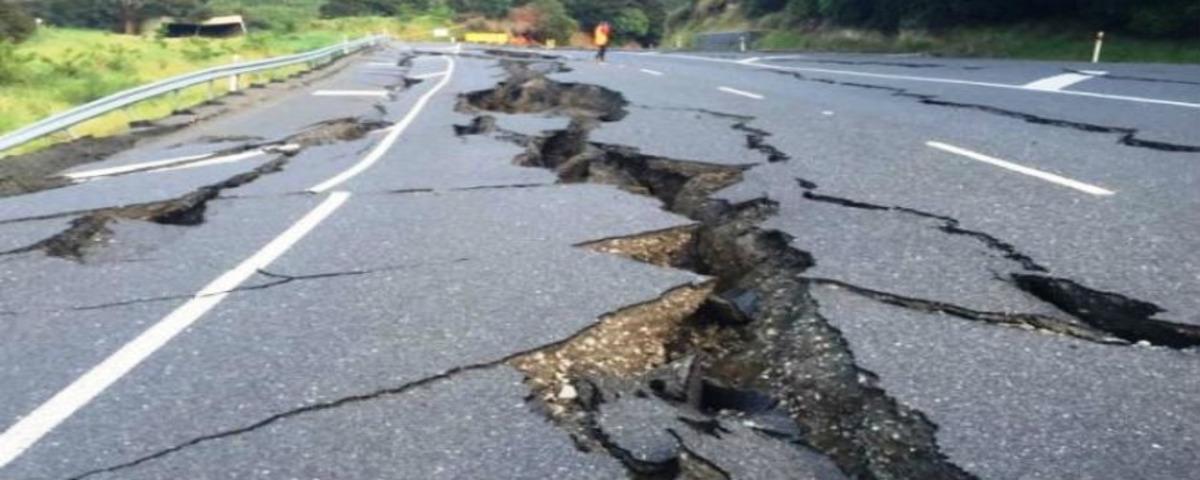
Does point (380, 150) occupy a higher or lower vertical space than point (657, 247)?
lower

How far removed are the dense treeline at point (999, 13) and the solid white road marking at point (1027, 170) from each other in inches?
697

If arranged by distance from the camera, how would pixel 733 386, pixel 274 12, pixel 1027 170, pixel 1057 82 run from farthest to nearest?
pixel 274 12
pixel 1057 82
pixel 1027 170
pixel 733 386

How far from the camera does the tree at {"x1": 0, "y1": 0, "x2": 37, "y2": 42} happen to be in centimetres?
3512

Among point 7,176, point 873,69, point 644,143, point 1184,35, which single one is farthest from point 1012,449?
point 1184,35

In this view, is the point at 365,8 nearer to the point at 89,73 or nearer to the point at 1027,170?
the point at 89,73

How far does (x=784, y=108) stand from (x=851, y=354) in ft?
27.4

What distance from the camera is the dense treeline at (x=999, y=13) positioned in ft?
74.2

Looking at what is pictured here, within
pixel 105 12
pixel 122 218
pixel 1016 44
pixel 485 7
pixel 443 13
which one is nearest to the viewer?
pixel 122 218

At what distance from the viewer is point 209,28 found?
66.5m

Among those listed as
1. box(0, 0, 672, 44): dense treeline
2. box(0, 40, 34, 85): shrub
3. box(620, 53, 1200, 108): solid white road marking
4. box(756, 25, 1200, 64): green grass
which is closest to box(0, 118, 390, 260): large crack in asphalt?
box(620, 53, 1200, 108): solid white road marking

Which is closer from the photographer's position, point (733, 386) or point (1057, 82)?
point (733, 386)

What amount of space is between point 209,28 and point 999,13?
5594 centimetres

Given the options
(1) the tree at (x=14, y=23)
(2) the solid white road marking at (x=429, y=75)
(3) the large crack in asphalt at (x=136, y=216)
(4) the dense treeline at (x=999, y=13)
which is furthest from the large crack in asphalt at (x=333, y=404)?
(1) the tree at (x=14, y=23)

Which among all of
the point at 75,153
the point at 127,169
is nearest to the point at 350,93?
the point at 75,153
